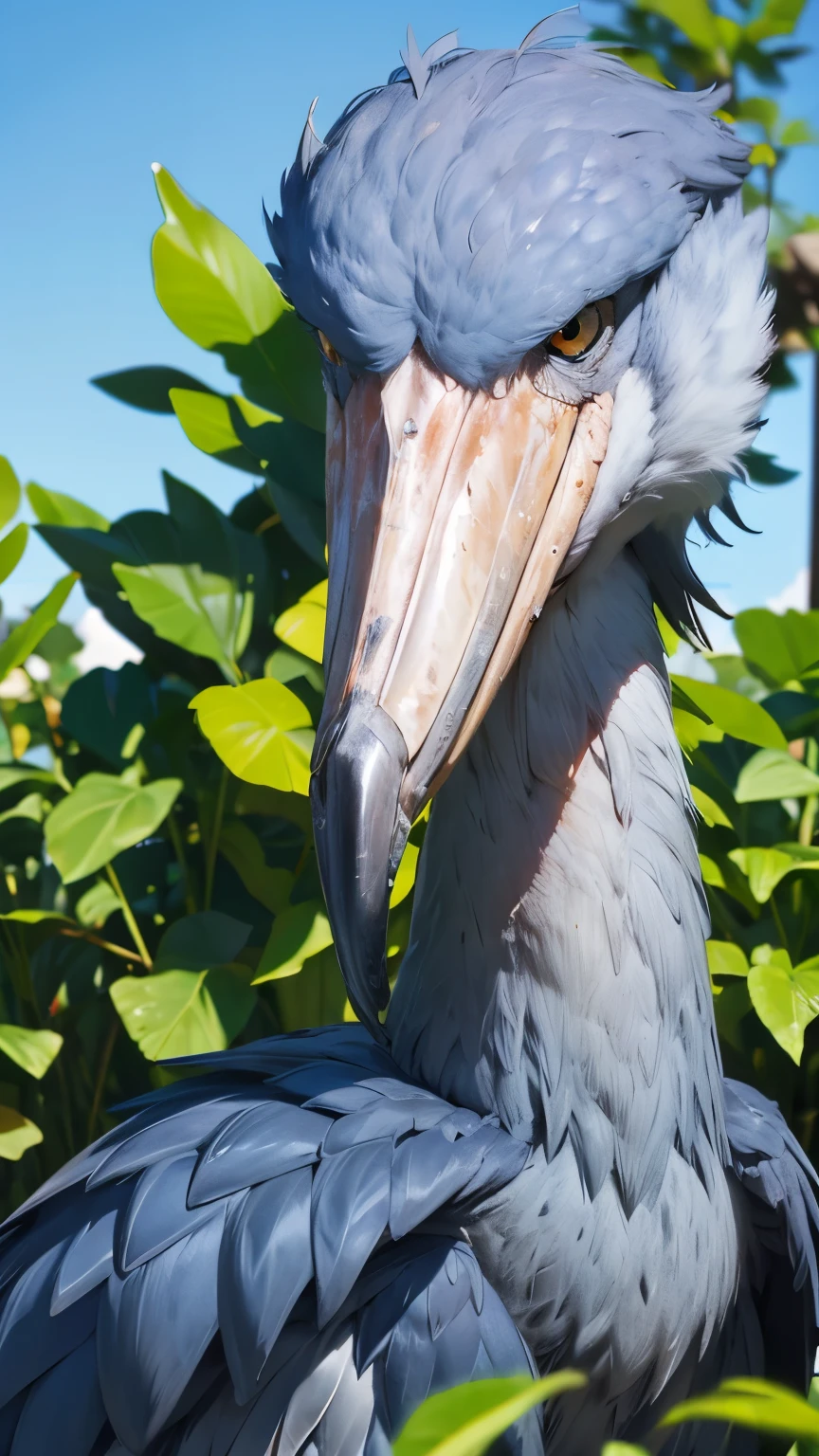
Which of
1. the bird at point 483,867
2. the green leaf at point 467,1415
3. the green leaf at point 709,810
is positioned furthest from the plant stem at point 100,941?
the green leaf at point 467,1415

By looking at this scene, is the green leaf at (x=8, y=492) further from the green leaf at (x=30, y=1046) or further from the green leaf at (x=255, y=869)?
the green leaf at (x=30, y=1046)

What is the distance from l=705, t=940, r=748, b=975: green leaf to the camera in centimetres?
127

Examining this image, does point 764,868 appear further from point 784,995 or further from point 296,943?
point 296,943

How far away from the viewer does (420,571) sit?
0.55 metres

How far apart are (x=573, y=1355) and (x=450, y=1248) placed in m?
0.13

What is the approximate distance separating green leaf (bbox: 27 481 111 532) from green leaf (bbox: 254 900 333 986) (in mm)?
616

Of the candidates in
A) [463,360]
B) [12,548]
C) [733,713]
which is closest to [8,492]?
[12,548]

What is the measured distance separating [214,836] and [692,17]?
1238mm

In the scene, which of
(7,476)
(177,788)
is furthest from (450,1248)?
(7,476)

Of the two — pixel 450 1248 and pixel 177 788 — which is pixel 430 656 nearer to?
pixel 450 1248

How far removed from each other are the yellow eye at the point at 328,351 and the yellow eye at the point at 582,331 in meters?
0.11

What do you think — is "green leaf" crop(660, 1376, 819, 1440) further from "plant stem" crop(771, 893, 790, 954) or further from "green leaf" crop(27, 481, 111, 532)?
"green leaf" crop(27, 481, 111, 532)

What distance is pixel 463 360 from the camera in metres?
0.56

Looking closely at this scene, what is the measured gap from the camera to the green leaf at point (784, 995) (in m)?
1.17
